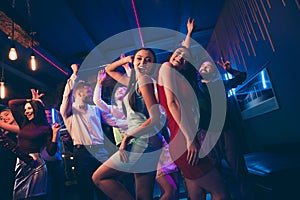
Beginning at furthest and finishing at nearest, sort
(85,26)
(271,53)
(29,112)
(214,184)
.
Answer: (85,26)
(271,53)
(29,112)
(214,184)

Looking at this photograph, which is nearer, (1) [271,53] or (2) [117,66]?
(2) [117,66]

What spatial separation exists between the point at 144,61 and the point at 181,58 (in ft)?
1.11

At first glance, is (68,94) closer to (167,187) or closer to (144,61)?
(144,61)

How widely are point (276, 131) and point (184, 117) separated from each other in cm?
227

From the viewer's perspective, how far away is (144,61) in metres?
1.68

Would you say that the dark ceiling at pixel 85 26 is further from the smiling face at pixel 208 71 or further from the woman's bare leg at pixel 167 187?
the woman's bare leg at pixel 167 187

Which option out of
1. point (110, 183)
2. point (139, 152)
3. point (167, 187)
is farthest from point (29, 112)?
point (167, 187)

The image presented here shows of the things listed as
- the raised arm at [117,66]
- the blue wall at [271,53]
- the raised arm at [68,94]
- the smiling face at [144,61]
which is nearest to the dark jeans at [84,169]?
the raised arm at [68,94]

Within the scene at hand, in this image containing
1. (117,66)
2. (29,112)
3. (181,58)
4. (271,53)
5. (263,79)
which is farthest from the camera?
(263,79)

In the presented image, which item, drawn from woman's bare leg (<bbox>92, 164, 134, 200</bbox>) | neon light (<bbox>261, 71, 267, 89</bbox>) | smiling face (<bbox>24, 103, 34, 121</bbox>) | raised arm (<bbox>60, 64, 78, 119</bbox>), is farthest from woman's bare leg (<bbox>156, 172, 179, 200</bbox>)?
neon light (<bbox>261, 71, 267, 89</bbox>)

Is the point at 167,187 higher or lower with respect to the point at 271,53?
lower

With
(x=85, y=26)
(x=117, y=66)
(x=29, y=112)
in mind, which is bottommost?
(x=29, y=112)

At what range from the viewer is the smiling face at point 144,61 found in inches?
65.6

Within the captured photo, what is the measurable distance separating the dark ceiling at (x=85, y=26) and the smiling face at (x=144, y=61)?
186 cm
